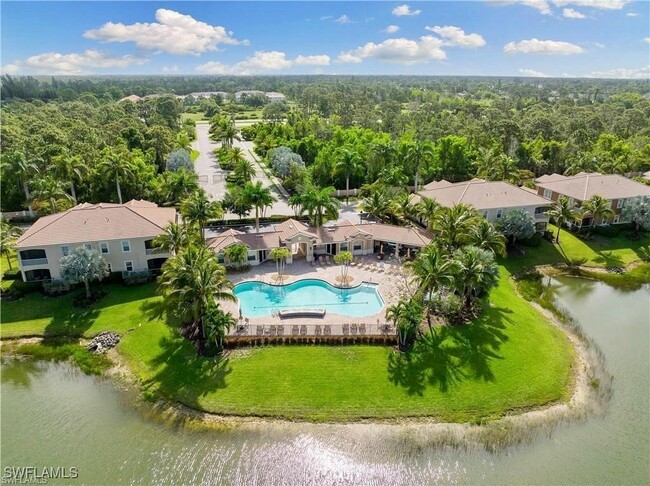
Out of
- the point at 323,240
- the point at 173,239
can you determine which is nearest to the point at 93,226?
the point at 173,239

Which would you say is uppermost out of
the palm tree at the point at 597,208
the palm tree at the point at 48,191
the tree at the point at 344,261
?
the palm tree at the point at 48,191

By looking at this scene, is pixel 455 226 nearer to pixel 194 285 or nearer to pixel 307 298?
pixel 307 298

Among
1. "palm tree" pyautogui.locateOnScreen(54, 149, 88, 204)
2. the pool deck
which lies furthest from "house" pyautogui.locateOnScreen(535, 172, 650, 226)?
"palm tree" pyautogui.locateOnScreen(54, 149, 88, 204)

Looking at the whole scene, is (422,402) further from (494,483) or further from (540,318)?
(540,318)

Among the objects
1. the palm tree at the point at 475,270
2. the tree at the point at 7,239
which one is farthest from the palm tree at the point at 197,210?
the palm tree at the point at 475,270

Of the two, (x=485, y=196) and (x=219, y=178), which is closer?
(x=485, y=196)

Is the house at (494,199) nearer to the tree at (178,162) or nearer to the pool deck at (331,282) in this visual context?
the pool deck at (331,282)
